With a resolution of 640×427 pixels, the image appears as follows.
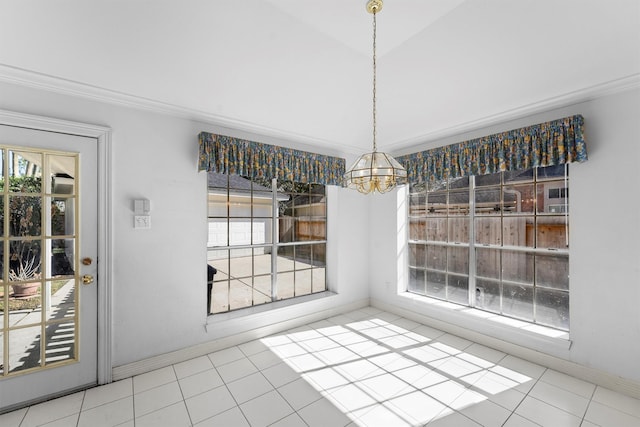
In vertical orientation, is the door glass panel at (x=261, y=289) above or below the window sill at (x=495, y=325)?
above

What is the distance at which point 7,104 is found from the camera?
2162mm

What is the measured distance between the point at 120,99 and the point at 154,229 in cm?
127

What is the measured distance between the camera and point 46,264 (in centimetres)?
232

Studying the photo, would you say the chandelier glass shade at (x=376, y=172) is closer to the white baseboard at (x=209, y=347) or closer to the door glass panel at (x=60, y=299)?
the white baseboard at (x=209, y=347)

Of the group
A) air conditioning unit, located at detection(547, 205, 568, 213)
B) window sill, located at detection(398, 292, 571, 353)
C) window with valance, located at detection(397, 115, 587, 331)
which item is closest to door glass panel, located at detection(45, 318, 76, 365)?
window sill, located at detection(398, 292, 571, 353)

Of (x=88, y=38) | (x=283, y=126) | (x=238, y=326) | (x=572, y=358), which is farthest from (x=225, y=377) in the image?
(x=572, y=358)

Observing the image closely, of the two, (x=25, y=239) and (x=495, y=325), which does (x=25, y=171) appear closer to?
(x=25, y=239)

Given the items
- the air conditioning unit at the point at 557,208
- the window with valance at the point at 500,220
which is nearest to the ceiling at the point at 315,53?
the window with valance at the point at 500,220

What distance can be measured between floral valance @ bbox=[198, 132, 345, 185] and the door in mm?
1019

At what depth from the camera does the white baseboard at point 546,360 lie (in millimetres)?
2377

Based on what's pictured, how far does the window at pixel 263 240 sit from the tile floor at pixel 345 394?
2.59 ft

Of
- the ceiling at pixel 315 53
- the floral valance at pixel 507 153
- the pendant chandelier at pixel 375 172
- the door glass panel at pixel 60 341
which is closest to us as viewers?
the pendant chandelier at pixel 375 172

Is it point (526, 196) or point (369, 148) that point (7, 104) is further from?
point (526, 196)

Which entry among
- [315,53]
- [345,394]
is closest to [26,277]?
[345,394]
